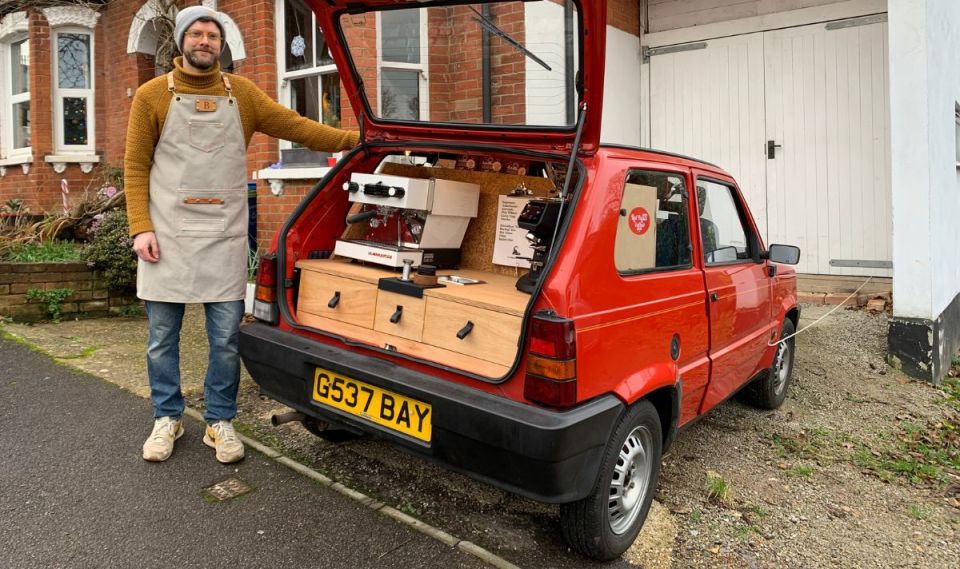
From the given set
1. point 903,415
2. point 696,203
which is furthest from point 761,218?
point 696,203

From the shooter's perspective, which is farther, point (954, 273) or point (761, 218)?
point (761, 218)

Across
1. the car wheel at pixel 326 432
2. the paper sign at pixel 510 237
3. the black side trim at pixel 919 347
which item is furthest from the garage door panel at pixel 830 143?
the car wheel at pixel 326 432

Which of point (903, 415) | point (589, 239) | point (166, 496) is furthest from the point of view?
point (903, 415)

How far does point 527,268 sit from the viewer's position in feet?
11.5

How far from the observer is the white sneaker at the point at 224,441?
3.37m

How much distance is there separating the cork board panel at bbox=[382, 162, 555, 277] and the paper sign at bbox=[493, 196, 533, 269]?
0.34 ft

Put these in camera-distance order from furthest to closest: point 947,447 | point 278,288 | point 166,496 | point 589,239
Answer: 1. point 947,447
2. point 278,288
3. point 166,496
4. point 589,239

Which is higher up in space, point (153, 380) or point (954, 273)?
point (954, 273)

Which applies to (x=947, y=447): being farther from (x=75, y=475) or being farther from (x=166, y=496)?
(x=75, y=475)

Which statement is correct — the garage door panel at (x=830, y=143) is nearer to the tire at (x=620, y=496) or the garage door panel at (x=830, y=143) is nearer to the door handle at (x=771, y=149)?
the door handle at (x=771, y=149)

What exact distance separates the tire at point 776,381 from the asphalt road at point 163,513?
102 inches

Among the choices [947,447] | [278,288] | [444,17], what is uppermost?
[444,17]

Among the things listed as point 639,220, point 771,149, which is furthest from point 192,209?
point 771,149

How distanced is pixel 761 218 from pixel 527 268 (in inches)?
193
